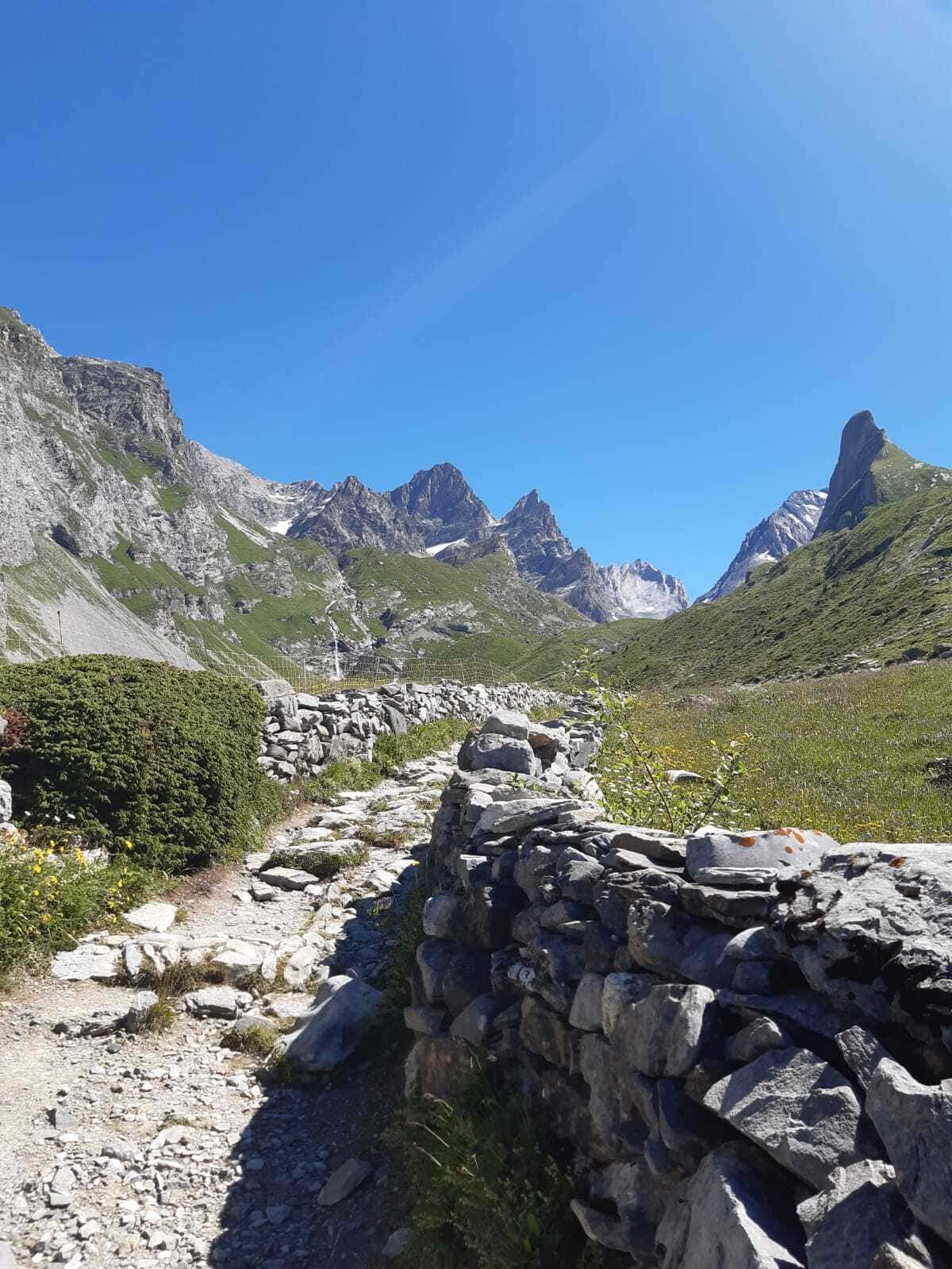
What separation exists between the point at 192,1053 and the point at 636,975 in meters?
5.04

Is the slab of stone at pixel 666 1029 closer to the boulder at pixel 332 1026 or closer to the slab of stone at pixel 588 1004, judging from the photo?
the slab of stone at pixel 588 1004

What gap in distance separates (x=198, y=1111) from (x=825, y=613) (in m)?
105

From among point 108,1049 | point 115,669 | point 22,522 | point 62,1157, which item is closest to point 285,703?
point 115,669

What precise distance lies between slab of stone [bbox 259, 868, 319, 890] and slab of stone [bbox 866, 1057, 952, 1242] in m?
9.41

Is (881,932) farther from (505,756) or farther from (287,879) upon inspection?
(287,879)

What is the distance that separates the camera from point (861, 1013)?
114 inches

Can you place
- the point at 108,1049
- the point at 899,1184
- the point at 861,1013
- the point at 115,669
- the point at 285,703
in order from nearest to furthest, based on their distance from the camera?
1. the point at 899,1184
2. the point at 861,1013
3. the point at 108,1049
4. the point at 115,669
5. the point at 285,703

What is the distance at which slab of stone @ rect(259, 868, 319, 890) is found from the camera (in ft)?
34.8

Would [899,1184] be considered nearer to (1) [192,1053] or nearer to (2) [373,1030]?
(2) [373,1030]

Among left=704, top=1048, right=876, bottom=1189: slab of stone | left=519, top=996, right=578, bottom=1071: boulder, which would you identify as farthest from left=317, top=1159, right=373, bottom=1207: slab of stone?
left=704, top=1048, right=876, bottom=1189: slab of stone

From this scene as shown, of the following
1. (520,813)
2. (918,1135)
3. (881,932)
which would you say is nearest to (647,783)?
(520,813)

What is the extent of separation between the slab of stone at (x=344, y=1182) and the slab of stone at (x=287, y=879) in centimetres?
550

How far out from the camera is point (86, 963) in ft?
25.2

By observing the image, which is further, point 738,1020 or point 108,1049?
point 108,1049
